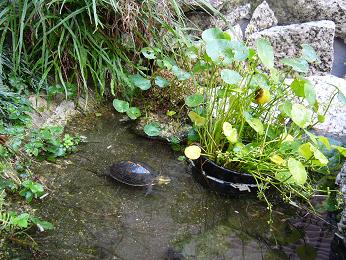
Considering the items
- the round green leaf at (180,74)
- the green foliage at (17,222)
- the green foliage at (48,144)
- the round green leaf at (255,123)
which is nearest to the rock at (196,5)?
the round green leaf at (180,74)

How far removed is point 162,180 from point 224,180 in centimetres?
44

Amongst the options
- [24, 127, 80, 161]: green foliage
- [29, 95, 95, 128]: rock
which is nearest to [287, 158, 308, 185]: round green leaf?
[24, 127, 80, 161]: green foliage

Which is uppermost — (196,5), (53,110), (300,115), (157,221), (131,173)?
(196,5)

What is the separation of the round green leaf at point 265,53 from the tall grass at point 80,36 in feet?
3.39

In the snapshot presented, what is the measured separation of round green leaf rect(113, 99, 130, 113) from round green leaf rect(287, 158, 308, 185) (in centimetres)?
139

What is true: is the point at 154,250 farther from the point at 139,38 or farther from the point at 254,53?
the point at 139,38

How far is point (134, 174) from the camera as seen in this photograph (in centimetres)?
276

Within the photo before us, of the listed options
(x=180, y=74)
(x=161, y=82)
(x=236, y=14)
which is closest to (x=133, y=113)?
(x=161, y=82)

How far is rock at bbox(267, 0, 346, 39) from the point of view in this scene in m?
4.89

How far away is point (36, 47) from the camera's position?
3289 mm

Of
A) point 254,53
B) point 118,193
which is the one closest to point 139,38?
point 254,53

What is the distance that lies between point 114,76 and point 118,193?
3.56 feet

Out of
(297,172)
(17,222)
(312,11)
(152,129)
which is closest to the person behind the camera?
(17,222)

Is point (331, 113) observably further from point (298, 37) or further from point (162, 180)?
point (162, 180)
